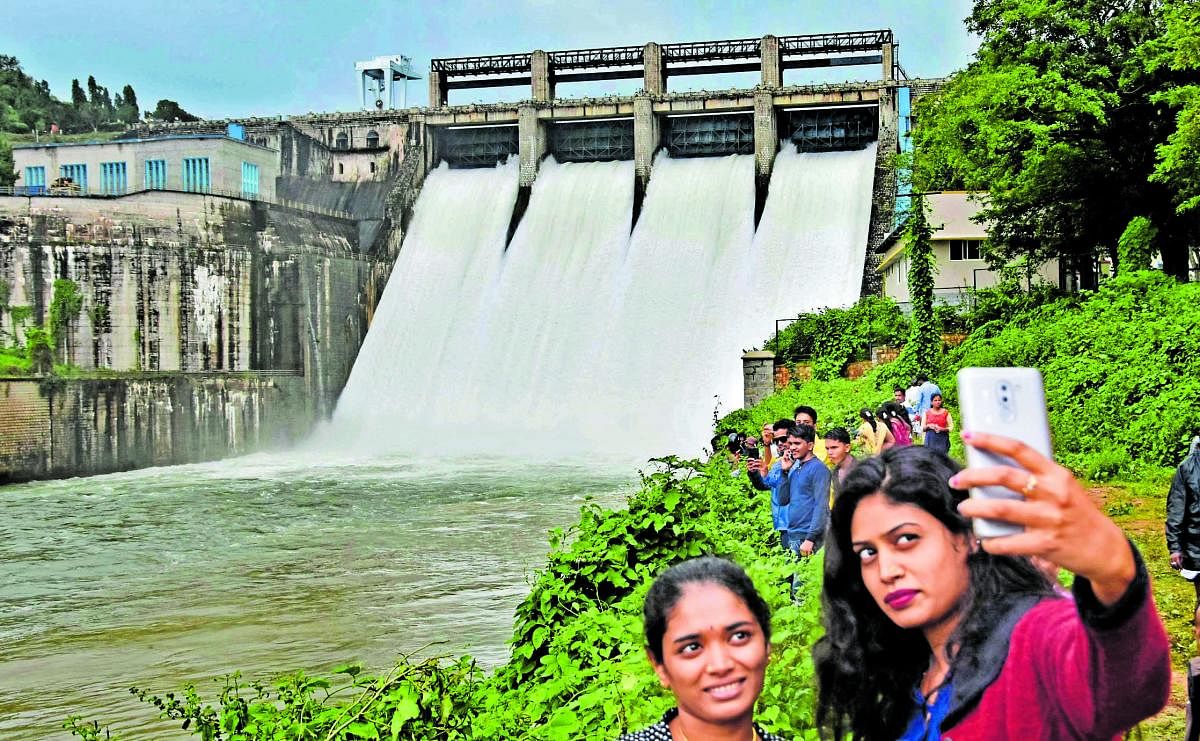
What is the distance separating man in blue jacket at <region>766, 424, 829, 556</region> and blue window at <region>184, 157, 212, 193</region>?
1292 inches

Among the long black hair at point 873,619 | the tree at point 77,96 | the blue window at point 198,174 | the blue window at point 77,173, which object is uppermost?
the tree at point 77,96

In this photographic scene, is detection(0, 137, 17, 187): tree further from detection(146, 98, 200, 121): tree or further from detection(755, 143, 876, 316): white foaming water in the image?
detection(755, 143, 876, 316): white foaming water

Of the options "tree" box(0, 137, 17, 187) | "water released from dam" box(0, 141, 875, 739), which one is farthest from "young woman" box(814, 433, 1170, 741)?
"tree" box(0, 137, 17, 187)

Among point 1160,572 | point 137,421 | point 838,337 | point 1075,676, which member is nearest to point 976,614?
point 1075,676

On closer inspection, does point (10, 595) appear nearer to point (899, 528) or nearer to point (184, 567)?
point (184, 567)

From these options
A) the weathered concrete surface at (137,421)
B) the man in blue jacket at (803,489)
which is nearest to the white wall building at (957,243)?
the weathered concrete surface at (137,421)

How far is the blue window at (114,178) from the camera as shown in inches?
1499

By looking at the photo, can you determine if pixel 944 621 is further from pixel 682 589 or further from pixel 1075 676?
pixel 682 589

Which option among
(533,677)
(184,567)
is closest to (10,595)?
(184,567)

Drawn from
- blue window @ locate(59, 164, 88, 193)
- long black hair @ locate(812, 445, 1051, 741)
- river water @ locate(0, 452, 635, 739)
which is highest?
blue window @ locate(59, 164, 88, 193)

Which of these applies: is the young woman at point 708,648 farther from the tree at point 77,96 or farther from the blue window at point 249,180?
the tree at point 77,96

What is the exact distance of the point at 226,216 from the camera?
3350 centimetres

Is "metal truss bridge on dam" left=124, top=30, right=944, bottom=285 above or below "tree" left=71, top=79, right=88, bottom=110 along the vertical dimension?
below

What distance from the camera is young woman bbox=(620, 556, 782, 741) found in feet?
7.45
